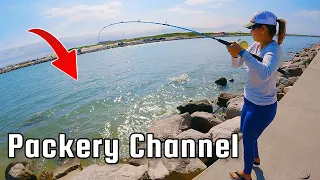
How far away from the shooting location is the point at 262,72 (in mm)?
2279

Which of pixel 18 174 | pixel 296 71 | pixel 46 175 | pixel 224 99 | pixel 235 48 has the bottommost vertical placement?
pixel 46 175

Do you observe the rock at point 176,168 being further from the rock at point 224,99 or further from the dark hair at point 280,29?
the rock at point 224,99

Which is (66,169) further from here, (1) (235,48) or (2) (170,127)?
(1) (235,48)

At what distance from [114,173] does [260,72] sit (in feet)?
9.87

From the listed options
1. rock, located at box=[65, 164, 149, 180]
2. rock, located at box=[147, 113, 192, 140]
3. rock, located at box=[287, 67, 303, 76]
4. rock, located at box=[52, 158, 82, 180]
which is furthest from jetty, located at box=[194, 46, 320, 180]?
rock, located at box=[287, 67, 303, 76]

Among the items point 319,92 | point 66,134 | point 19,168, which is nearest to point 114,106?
point 66,134

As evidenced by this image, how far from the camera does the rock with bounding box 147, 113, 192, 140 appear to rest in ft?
19.1

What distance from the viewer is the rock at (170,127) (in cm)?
582

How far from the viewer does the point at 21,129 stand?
35.2 ft

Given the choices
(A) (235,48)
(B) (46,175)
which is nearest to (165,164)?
(A) (235,48)

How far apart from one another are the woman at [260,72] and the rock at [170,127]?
297cm

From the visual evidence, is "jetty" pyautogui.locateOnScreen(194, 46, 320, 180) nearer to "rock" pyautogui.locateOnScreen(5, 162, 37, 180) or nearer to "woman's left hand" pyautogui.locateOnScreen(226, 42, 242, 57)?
"woman's left hand" pyautogui.locateOnScreen(226, 42, 242, 57)

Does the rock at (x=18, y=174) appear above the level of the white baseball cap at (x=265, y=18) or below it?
below

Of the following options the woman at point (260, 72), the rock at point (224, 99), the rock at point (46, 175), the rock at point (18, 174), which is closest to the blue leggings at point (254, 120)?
the woman at point (260, 72)
